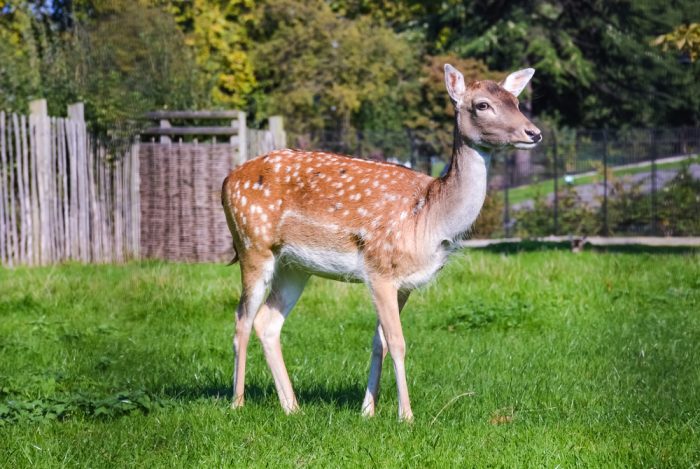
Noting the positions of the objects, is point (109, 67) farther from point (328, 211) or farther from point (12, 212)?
point (328, 211)

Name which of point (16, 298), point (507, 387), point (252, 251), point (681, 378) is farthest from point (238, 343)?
point (16, 298)

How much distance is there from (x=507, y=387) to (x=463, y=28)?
26.9m

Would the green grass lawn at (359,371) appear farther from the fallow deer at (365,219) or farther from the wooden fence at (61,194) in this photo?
the wooden fence at (61,194)

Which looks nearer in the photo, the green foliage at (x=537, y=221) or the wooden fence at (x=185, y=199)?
the wooden fence at (x=185, y=199)

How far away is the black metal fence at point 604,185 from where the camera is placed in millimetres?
23094

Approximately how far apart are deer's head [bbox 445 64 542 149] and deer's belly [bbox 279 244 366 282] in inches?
39.2

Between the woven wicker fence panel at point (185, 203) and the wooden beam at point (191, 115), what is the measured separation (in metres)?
0.48

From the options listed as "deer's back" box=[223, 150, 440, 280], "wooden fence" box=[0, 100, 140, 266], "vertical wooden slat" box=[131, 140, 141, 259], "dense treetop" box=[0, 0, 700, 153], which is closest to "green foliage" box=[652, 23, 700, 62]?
"dense treetop" box=[0, 0, 700, 153]

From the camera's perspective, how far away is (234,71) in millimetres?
26047

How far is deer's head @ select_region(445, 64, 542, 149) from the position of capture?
579 centimetres

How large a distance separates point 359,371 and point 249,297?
1306 millimetres

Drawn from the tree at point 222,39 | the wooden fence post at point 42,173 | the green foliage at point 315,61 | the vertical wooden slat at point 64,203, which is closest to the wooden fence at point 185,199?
the vertical wooden slat at point 64,203

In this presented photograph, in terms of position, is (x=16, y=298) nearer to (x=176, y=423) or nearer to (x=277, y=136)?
(x=176, y=423)

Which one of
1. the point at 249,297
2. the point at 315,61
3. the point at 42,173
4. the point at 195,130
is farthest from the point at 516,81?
the point at 315,61
